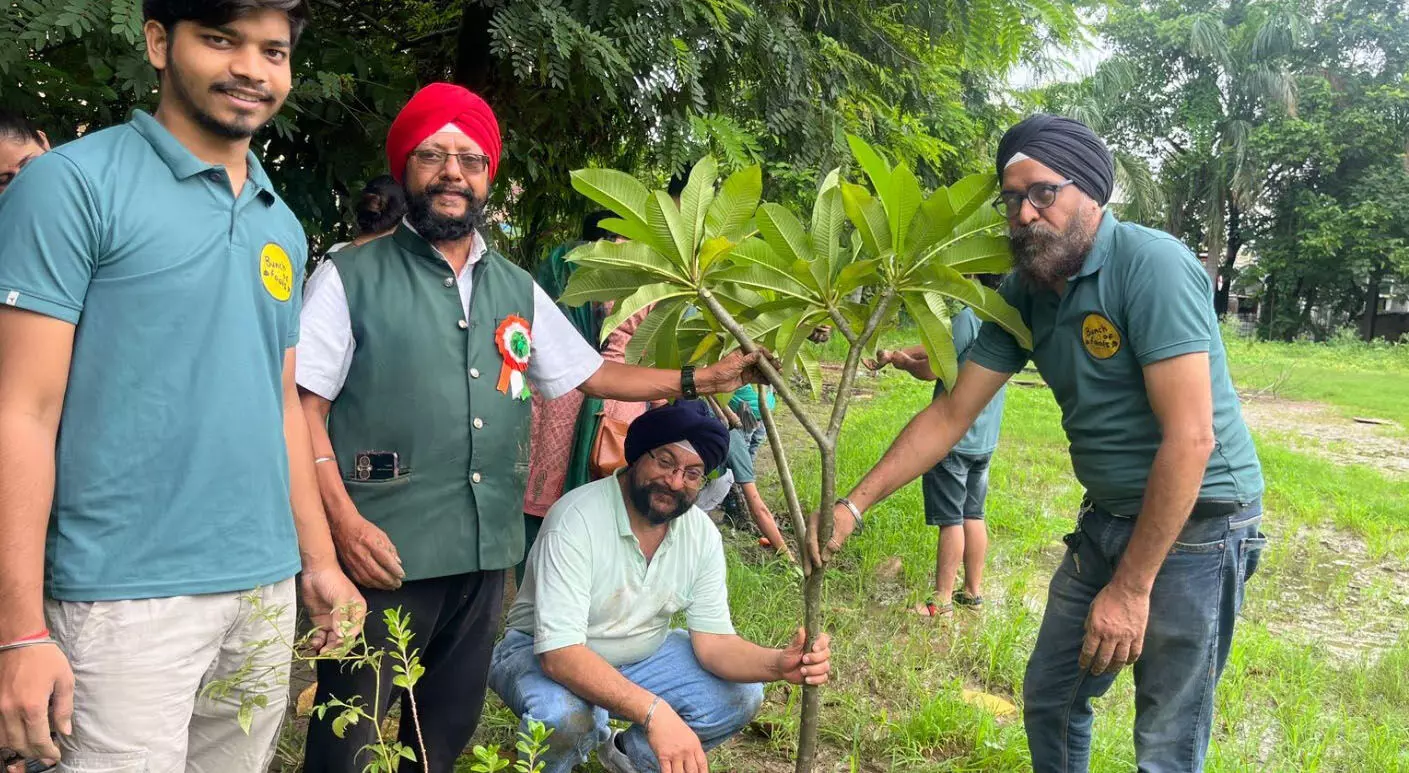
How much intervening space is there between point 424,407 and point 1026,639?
324cm

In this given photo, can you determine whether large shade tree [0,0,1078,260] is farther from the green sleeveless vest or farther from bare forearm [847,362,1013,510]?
Answer: bare forearm [847,362,1013,510]

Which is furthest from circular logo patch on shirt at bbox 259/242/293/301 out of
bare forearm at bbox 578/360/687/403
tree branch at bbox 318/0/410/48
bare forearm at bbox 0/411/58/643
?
tree branch at bbox 318/0/410/48

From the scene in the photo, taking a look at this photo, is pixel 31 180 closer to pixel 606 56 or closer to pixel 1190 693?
pixel 606 56

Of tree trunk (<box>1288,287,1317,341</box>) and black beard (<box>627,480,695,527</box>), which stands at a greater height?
tree trunk (<box>1288,287,1317,341</box>)

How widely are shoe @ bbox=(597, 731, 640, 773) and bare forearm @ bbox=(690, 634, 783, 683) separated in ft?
1.10

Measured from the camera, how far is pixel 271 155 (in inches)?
153

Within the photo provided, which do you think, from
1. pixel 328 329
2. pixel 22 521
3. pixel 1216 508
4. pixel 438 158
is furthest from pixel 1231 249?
pixel 22 521

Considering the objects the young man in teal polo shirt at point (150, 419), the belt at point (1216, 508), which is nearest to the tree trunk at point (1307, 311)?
the belt at point (1216, 508)

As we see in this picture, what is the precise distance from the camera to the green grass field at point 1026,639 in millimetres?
3590

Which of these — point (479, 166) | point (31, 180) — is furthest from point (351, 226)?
point (31, 180)

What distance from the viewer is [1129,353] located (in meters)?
2.47

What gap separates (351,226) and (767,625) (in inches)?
96.2

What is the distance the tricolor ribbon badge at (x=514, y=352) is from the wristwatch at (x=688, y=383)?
1.32ft

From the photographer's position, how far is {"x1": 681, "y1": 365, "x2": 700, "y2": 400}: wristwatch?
8.39 ft
